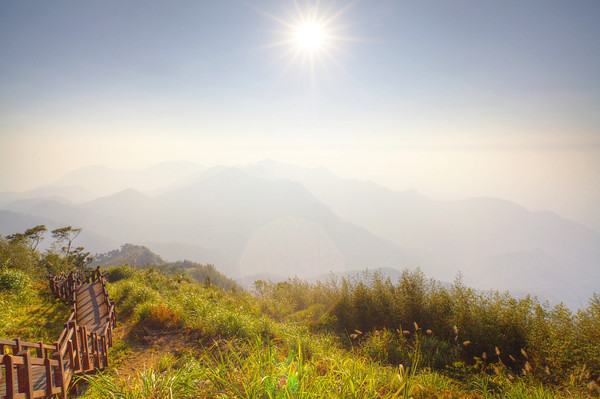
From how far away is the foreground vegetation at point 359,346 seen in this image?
326 centimetres

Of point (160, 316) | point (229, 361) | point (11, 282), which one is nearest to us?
point (229, 361)

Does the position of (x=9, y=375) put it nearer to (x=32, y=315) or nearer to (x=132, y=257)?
(x=32, y=315)

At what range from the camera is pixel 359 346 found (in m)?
7.41

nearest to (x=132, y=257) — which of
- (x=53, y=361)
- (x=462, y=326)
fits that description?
(x=53, y=361)

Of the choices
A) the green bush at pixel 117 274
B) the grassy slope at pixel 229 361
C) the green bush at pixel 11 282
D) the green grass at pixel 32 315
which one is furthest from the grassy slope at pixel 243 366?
the green bush at pixel 117 274

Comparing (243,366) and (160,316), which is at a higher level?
(243,366)

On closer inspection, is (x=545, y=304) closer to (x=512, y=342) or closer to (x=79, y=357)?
(x=512, y=342)

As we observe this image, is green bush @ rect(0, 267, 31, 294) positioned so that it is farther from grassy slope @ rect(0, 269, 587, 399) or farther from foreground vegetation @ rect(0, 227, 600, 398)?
grassy slope @ rect(0, 269, 587, 399)

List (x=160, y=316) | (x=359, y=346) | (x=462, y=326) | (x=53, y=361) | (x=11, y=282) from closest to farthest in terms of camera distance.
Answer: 1. (x=53, y=361)
2. (x=462, y=326)
3. (x=359, y=346)
4. (x=160, y=316)
5. (x=11, y=282)

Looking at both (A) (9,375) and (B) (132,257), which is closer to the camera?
(A) (9,375)

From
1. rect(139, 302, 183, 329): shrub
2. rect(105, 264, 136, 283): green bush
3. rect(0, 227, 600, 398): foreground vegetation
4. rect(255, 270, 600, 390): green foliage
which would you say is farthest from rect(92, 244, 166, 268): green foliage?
rect(255, 270, 600, 390): green foliage

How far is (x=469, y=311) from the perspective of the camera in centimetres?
723

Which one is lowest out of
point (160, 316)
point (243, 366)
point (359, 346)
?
point (359, 346)

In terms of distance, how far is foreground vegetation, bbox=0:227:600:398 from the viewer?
3264 millimetres
